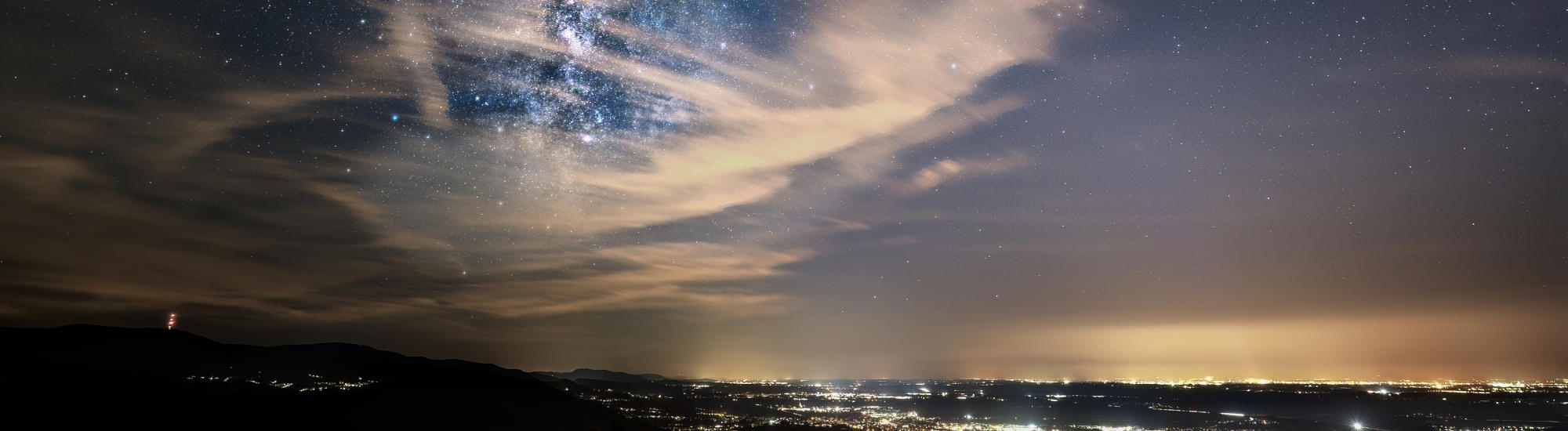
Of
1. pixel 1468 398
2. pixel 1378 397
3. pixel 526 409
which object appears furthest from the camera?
pixel 1378 397

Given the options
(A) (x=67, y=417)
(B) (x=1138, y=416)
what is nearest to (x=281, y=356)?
(A) (x=67, y=417)

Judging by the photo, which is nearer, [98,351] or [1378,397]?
[98,351]

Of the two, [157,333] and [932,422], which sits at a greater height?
[157,333]

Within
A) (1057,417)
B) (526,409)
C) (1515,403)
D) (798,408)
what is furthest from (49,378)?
(1515,403)

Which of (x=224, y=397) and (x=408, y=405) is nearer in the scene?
(x=224, y=397)

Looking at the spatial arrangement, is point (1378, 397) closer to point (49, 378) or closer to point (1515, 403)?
point (1515, 403)

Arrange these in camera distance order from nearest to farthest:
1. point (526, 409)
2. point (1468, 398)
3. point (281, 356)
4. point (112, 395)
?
point (112, 395)
point (526, 409)
point (281, 356)
point (1468, 398)

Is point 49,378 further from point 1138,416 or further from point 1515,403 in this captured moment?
point 1515,403
